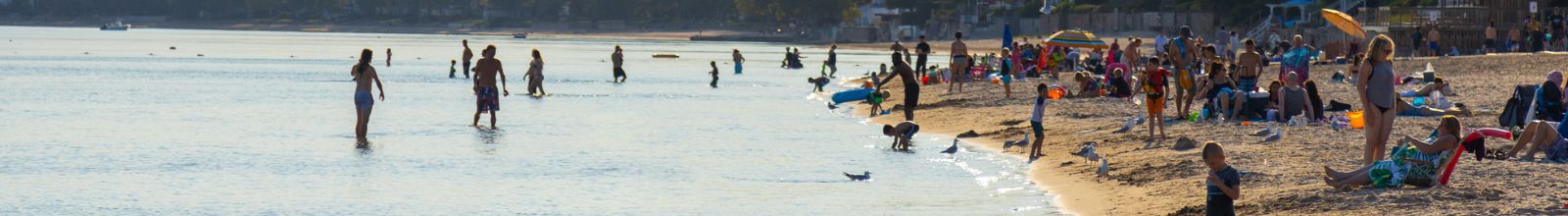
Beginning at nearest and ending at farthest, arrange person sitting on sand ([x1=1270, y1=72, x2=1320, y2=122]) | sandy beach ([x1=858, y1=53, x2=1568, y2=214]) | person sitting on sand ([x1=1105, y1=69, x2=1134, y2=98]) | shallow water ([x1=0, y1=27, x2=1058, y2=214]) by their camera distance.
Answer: sandy beach ([x1=858, y1=53, x2=1568, y2=214]) → shallow water ([x1=0, y1=27, x2=1058, y2=214]) → person sitting on sand ([x1=1270, y1=72, x2=1320, y2=122]) → person sitting on sand ([x1=1105, y1=69, x2=1134, y2=98])

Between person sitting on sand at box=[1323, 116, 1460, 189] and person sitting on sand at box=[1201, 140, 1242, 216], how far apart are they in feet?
5.82

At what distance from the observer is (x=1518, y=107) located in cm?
1598

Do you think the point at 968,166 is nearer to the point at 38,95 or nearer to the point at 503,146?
the point at 503,146

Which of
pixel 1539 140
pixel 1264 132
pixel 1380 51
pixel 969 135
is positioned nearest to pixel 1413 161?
pixel 1380 51

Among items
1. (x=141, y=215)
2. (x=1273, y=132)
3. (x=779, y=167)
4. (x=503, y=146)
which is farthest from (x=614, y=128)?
(x=141, y=215)

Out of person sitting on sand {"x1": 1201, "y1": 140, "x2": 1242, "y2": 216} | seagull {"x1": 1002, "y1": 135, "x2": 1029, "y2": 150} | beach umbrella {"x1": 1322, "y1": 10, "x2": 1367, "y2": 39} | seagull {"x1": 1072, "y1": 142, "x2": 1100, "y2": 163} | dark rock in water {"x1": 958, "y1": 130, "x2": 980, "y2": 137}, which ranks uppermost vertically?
beach umbrella {"x1": 1322, "y1": 10, "x2": 1367, "y2": 39}

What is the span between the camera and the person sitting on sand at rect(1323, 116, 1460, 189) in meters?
10.9

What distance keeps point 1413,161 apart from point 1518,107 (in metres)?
5.57

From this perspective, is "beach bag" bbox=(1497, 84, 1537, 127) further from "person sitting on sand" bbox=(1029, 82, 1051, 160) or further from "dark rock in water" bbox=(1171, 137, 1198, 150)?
"person sitting on sand" bbox=(1029, 82, 1051, 160)

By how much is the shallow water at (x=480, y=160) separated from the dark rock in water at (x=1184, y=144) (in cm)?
134

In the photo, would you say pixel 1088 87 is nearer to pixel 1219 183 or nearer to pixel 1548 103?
pixel 1548 103

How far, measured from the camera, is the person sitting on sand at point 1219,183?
932 centimetres

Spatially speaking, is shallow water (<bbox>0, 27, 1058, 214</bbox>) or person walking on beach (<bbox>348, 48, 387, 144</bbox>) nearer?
shallow water (<bbox>0, 27, 1058, 214</bbox>)

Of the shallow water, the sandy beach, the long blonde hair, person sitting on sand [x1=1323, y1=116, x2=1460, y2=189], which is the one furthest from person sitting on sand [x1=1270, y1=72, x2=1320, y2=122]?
person sitting on sand [x1=1323, y1=116, x2=1460, y2=189]
